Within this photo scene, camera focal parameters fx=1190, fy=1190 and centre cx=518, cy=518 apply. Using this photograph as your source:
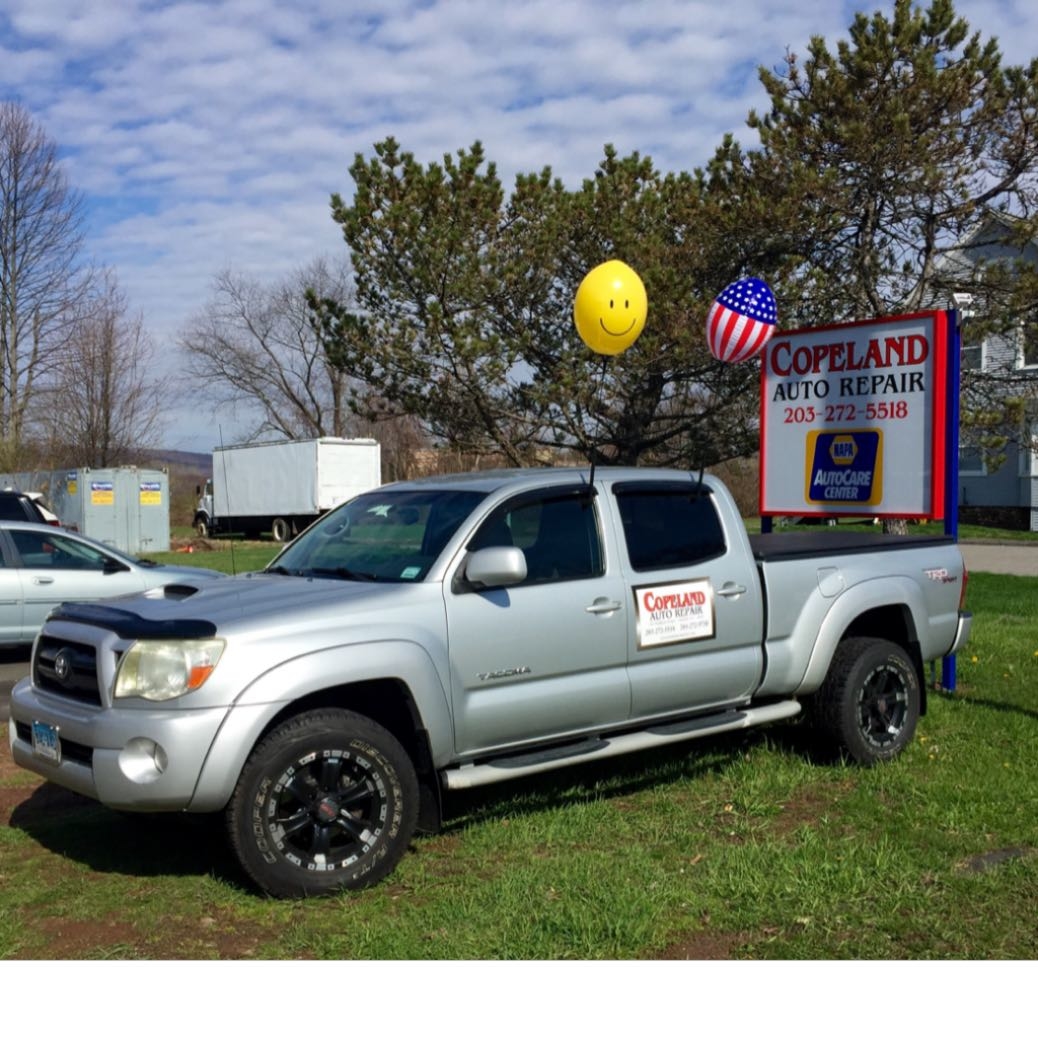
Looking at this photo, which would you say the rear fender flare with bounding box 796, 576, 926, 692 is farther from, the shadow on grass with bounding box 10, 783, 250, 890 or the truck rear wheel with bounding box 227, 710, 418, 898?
the shadow on grass with bounding box 10, 783, 250, 890

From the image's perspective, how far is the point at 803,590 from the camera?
671cm

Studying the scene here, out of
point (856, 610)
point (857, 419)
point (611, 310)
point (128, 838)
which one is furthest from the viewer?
point (857, 419)

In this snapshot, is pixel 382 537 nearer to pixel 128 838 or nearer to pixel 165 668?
pixel 165 668

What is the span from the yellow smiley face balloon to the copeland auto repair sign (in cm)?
170

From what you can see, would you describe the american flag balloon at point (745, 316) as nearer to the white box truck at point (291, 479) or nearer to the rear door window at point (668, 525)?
the rear door window at point (668, 525)

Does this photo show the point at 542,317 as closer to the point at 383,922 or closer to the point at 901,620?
the point at 901,620

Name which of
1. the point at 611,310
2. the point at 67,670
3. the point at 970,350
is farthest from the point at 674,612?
the point at 970,350

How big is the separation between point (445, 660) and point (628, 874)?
1.21m

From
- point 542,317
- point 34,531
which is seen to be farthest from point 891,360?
point 542,317

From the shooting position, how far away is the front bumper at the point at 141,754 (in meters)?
4.65

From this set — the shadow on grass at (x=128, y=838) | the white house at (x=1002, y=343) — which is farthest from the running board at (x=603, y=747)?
the white house at (x=1002, y=343)

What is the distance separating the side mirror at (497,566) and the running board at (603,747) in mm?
850

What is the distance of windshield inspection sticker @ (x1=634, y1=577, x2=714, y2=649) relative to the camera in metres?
6.00

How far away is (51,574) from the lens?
11.6 m
